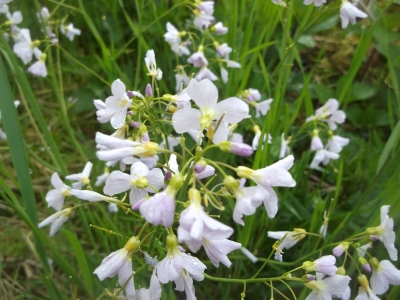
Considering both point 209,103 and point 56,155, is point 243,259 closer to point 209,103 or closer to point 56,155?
point 56,155

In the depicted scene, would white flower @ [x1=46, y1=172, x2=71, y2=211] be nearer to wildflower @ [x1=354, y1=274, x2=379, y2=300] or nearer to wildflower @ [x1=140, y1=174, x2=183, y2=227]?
wildflower @ [x1=140, y1=174, x2=183, y2=227]

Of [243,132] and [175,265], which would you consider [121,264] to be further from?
[243,132]

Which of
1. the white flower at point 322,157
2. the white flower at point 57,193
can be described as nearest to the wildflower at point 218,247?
the white flower at point 57,193

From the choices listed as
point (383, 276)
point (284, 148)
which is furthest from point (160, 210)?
point (284, 148)

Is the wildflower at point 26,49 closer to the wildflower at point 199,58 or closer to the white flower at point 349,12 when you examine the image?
the wildflower at point 199,58

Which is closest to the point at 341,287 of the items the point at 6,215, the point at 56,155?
the point at 56,155

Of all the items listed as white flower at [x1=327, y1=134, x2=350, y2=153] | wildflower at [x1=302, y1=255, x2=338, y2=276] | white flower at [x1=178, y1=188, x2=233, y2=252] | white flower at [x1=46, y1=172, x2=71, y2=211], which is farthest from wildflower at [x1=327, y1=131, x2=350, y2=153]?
white flower at [x1=178, y1=188, x2=233, y2=252]
